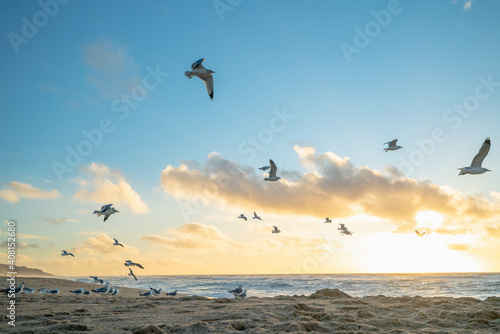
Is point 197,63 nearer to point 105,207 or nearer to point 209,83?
point 209,83

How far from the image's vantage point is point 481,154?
11.9 m

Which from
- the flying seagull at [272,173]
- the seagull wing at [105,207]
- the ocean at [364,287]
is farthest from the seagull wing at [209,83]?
the ocean at [364,287]

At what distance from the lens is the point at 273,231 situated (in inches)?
940

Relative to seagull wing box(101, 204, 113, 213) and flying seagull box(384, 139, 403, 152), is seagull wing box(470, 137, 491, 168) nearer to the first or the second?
flying seagull box(384, 139, 403, 152)

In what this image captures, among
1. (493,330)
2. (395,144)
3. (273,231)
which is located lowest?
(493,330)

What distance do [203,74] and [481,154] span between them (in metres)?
9.98

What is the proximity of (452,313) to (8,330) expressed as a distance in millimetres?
8589

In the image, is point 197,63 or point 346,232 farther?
point 346,232

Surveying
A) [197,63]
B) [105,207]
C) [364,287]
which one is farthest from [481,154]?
[364,287]

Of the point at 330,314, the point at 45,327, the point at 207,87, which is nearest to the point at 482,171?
the point at 330,314

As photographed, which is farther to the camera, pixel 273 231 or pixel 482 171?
pixel 273 231

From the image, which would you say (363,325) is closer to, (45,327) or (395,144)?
(45,327)

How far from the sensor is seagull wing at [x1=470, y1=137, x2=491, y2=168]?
11656 mm

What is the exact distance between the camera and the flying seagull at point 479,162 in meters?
11.7
